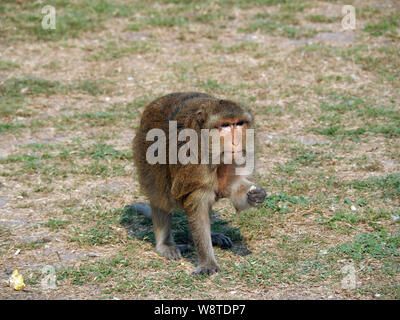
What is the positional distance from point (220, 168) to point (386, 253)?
167 centimetres

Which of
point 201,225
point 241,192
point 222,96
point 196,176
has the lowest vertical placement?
point 201,225

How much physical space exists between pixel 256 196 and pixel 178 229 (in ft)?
4.63

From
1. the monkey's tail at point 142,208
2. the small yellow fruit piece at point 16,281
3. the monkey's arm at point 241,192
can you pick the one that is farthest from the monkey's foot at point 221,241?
the small yellow fruit piece at point 16,281

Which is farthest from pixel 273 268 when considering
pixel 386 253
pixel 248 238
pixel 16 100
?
pixel 16 100

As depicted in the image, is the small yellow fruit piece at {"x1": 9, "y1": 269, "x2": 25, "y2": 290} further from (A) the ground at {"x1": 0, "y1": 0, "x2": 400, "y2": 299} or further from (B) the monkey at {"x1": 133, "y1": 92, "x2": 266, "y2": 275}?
(B) the monkey at {"x1": 133, "y1": 92, "x2": 266, "y2": 275}

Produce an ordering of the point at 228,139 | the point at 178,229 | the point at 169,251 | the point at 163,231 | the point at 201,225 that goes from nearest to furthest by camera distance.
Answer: the point at 228,139 → the point at 201,225 → the point at 169,251 → the point at 163,231 → the point at 178,229

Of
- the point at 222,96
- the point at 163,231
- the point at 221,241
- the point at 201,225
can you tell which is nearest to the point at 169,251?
the point at 163,231

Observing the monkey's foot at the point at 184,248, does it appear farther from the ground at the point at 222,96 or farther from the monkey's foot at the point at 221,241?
the monkey's foot at the point at 221,241

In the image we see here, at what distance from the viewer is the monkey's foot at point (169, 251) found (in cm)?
537

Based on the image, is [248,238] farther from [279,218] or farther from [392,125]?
[392,125]

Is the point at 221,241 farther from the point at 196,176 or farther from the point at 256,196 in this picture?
the point at 196,176

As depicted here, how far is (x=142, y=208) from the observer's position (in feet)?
20.2

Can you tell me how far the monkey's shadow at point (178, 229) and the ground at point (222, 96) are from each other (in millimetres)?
21

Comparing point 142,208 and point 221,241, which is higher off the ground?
point 142,208
